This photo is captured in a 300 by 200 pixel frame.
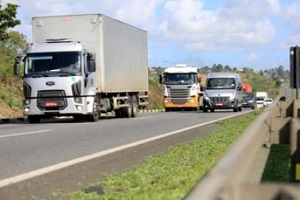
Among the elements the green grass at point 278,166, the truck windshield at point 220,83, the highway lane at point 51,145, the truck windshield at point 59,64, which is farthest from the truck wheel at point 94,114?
the truck windshield at point 220,83

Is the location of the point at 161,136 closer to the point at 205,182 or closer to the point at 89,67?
the point at 89,67

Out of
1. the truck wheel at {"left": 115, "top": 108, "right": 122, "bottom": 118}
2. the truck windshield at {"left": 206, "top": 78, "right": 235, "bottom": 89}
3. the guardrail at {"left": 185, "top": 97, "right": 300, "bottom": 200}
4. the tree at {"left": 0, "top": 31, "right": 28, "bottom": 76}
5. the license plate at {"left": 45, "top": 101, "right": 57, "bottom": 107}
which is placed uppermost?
the tree at {"left": 0, "top": 31, "right": 28, "bottom": 76}

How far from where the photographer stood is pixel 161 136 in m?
16.2

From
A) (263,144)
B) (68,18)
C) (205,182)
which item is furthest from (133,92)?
(205,182)

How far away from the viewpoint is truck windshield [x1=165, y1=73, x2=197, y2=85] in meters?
44.0

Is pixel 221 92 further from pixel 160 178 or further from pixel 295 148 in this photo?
pixel 295 148

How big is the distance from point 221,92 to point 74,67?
59.5ft

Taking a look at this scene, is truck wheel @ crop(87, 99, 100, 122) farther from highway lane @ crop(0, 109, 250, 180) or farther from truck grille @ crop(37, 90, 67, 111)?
highway lane @ crop(0, 109, 250, 180)

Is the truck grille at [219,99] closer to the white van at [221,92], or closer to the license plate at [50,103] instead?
the white van at [221,92]

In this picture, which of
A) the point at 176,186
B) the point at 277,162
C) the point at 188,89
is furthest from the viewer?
the point at 188,89

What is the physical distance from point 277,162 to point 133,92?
2164 cm

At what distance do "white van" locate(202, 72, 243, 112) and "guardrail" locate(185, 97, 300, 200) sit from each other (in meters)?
34.5

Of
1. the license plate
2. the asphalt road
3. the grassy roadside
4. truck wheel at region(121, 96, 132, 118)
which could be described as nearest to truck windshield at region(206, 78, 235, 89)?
truck wheel at region(121, 96, 132, 118)

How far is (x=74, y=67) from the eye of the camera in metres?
23.3
